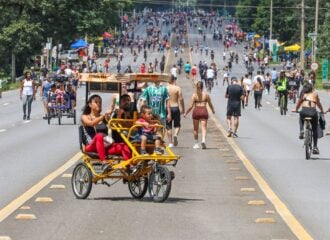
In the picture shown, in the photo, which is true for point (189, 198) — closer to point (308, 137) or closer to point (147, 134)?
point (147, 134)

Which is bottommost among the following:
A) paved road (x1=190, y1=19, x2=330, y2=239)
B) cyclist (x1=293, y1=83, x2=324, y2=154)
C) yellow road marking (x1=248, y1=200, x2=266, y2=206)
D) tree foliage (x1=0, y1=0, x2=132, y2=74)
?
paved road (x1=190, y1=19, x2=330, y2=239)

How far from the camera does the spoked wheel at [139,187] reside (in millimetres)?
15898

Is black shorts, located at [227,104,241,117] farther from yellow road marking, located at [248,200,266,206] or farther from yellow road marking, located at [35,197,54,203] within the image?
yellow road marking, located at [35,197,54,203]

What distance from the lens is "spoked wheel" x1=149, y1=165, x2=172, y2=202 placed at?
15.3 metres

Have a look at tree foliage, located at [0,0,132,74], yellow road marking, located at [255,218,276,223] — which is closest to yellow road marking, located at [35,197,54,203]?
yellow road marking, located at [255,218,276,223]

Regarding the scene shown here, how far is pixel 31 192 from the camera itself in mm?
16828

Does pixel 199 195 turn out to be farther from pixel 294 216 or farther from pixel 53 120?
pixel 53 120

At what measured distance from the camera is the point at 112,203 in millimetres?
15531

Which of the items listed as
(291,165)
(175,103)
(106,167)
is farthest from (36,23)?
(106,167)

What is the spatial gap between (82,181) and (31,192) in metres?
1.09

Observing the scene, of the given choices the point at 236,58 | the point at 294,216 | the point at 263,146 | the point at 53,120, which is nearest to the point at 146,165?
the point at 294,216

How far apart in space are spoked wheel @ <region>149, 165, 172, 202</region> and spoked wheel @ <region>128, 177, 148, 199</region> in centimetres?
22

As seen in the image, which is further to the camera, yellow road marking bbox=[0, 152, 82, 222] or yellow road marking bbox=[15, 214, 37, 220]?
yellow road marking bbox=[0, 152, 82, 222]

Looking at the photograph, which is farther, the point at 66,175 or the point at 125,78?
the point at 66,175
